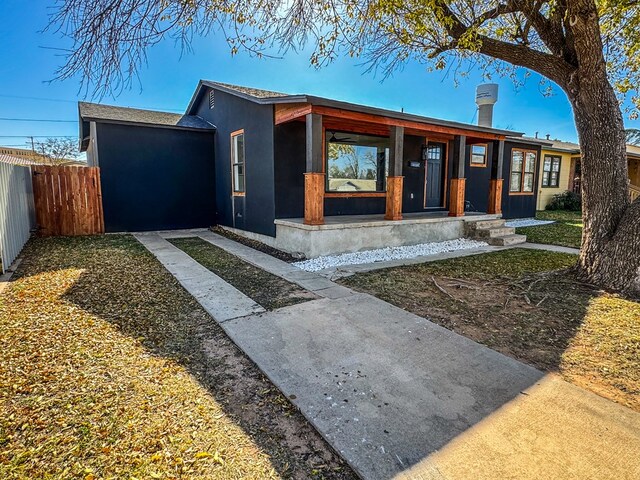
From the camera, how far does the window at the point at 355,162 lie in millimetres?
8734

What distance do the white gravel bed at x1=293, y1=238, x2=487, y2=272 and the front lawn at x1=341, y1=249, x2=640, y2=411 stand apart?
814 millimetres

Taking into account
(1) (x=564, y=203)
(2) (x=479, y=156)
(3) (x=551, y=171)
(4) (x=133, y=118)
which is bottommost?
(1) (x=564, y=203)

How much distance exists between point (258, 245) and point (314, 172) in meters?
2.58

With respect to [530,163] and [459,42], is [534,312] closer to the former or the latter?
[459,42]

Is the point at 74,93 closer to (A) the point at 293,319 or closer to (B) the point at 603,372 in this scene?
(A) the point at 293,319

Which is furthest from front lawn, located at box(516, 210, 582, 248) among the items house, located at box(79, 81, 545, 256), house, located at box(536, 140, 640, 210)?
house, located at box(536, 140, 640, 210)

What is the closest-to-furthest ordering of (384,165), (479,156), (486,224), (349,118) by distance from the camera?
(349,118), (486,224), (384,165), (479,156)

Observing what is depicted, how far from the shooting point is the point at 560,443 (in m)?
1.92

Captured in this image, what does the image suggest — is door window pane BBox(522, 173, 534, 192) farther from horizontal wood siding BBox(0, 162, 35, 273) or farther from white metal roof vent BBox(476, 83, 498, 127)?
horizontal wood siding BBox(0, 162, 35, 273)

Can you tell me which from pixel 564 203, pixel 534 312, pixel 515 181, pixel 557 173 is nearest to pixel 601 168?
pixel 534 312

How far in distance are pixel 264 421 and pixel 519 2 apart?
636 cm

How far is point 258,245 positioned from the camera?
8180mm

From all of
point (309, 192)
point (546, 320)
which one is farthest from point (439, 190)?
point (546, 320)

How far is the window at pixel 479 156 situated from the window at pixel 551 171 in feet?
18.7
